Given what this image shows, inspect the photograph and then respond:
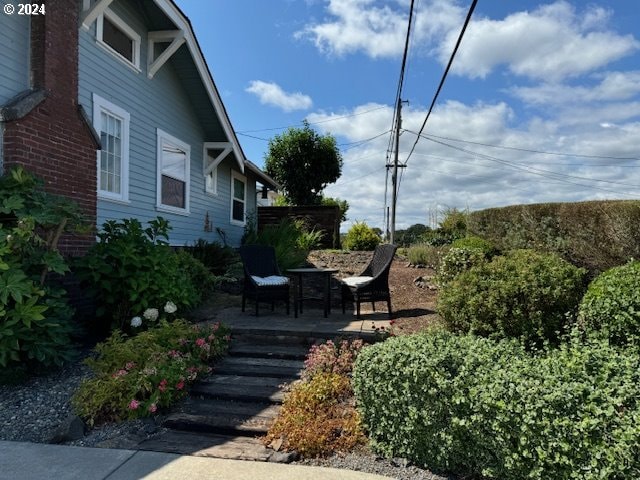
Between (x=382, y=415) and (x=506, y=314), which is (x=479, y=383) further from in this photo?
(x=506, y=314)

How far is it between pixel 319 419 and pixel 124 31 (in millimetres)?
6805

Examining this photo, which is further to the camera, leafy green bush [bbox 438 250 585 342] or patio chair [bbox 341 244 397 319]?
patio chair [bbox 341 244 397 319]

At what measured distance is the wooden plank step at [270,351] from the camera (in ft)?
15.5

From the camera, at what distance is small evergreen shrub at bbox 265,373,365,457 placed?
318 cm

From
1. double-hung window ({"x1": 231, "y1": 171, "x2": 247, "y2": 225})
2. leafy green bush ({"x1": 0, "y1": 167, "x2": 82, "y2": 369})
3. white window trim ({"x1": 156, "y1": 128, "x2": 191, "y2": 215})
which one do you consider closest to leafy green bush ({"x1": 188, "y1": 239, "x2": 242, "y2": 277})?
white window trim ({"x1": 156, "y1": 128, "x2": 191, "y2": 215})

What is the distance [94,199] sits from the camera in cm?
601

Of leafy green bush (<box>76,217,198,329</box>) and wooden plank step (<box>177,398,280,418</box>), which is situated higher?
leafy green bush (<box>76,217,198,329</box>)

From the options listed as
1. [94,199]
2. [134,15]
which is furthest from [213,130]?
[94,199]

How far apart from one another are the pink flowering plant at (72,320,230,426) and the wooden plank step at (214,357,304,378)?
6.1 inches

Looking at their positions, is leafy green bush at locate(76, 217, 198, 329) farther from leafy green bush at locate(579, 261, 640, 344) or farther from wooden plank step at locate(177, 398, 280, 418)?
leafy green bush at locate(579, 261, 640, 344)

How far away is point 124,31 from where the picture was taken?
23.6ft

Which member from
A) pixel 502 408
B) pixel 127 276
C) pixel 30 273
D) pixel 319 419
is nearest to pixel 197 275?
pixel 127 276

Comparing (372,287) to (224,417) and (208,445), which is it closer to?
(224,417)

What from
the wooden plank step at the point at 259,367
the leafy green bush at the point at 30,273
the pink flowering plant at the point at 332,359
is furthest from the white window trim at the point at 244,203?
the pink flowering plant at the point at 332,359
